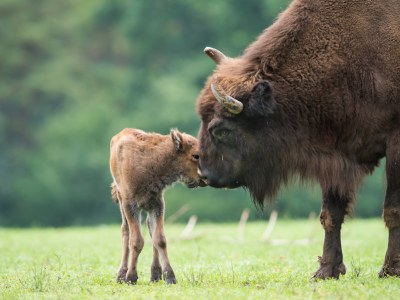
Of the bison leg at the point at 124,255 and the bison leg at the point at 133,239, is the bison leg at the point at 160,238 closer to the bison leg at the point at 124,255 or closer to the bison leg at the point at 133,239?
the bison leg at the point at 133,239

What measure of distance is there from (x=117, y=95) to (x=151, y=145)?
37.1m

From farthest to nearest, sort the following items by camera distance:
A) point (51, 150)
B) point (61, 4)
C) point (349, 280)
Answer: point (61, 4) < point (51, 150) < point (349, 280)

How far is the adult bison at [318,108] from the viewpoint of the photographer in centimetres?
980

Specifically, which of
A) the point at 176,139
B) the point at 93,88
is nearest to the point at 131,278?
the point at 176,139

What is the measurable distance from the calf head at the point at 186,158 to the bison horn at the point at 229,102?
119cm

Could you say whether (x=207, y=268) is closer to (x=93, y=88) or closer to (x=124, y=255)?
(x=124, y=255)

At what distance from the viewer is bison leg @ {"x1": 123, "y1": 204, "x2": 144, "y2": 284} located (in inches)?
400

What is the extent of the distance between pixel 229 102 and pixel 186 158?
56.3 inches

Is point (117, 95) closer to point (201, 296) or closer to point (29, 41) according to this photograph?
point (29, 41)

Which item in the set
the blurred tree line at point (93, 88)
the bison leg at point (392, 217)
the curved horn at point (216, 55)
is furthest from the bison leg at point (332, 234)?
the blurred tree line at point (93, 88)

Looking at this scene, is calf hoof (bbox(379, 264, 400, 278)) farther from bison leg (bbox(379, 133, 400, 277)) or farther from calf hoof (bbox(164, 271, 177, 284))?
calf hoof (bbox(164, 271, 177, 284))

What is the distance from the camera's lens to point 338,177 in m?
9.95

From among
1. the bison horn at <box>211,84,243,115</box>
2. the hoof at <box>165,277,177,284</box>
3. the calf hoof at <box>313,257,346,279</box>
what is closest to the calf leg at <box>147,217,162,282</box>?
the hoof at <box>165,277,177,284</box>

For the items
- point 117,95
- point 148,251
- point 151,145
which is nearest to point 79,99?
point 117,95
